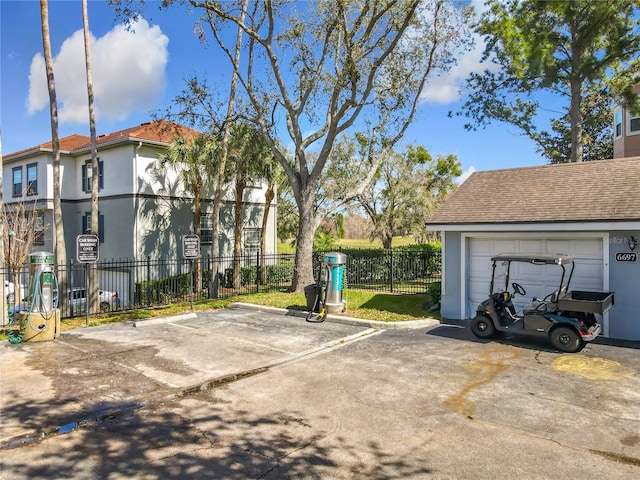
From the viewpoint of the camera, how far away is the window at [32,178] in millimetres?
23250

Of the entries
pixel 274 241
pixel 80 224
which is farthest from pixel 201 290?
pixel 80 224

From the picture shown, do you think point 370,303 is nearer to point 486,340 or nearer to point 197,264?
point 486,340

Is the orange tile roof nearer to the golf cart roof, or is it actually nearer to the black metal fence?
the black metal fence

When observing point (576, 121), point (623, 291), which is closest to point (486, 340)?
point (623, 291)

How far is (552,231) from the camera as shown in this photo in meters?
9.86

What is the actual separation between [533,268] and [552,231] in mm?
1016

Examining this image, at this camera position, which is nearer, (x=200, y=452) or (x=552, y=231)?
(x=200, y=452)

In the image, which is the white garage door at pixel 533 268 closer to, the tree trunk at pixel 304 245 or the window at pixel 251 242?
the tree trunk at pixel 304 245

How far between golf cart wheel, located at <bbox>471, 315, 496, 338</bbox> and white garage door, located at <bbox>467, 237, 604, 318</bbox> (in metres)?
1.86

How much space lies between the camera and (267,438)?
15.2ft

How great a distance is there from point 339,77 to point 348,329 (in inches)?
327

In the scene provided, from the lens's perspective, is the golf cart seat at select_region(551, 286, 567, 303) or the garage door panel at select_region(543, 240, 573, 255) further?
the garage door panel at select_region(543, 240, 573, 255)

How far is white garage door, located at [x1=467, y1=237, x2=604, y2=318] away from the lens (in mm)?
9594

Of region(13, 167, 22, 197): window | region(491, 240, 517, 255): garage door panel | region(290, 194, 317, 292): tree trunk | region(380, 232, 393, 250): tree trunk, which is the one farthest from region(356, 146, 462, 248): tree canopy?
region(13, 167, 22, 197): window
